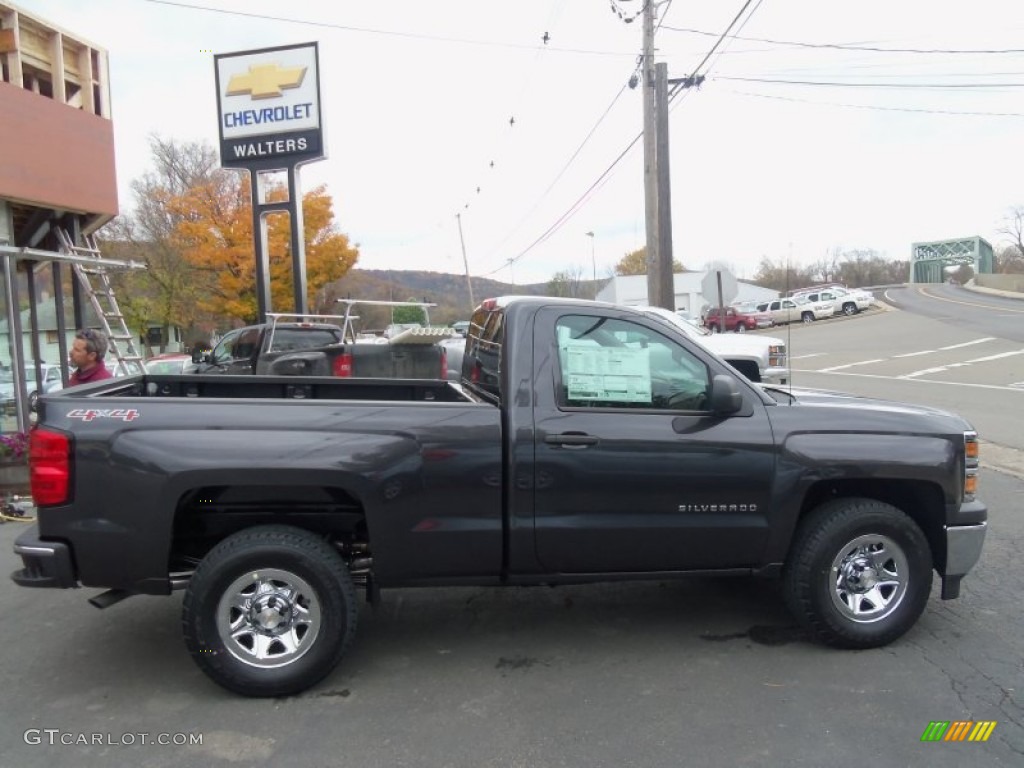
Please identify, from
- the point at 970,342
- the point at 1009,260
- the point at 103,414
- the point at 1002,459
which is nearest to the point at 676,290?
the point at 1009,260

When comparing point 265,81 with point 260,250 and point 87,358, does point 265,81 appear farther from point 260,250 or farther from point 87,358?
point 87,358

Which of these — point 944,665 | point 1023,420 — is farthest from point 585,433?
point 1023,420

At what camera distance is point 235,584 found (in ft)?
12.2

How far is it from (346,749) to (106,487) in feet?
5.28

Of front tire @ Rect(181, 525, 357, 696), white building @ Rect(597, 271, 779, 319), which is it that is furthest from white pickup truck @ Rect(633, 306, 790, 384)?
white building @ Rect(597, 271, 779, 319)

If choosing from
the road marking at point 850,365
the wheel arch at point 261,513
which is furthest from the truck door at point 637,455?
the road marking at point 850,365

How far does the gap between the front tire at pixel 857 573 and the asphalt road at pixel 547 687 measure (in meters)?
0.16

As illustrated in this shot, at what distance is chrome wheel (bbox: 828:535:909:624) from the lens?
418 centimetres

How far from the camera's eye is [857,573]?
4203mm

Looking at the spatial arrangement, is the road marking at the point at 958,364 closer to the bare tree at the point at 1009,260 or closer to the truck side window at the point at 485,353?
the truck side window at the point at 485,353

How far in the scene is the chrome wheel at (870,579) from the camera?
4180mm

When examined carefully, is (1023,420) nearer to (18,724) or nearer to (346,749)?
(346,749)

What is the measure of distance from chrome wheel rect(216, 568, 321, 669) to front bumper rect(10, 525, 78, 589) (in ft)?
2.39

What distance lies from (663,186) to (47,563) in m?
14.5
